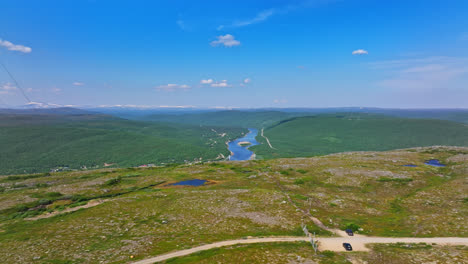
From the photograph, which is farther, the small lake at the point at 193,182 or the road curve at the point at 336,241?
the small lake at the point at 193,182

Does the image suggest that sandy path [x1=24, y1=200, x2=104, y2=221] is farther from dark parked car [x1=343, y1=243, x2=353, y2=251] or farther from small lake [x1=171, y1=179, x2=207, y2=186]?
dark parked car [x1=343, y1=243, x2=353, y2=251]

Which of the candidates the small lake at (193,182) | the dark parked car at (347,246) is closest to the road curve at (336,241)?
the dark parked car at (347,246)

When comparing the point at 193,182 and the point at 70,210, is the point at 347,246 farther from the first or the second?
the point at 70,210

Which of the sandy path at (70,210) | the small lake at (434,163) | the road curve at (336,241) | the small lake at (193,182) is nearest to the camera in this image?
the road curve at (336,241)

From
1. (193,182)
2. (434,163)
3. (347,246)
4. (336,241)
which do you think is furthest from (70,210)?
(434,163)

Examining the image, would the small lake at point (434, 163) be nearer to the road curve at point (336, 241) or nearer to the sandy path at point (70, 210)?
the road curve at point (336, 241)

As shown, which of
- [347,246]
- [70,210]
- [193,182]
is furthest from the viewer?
[193,182]

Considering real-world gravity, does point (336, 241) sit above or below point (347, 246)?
below

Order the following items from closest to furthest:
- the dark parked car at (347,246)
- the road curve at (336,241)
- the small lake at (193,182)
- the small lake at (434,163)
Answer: the dark parked car at (347,246), the road curve at (336,241), the small lake at (193,182), the small lake at (434,163)

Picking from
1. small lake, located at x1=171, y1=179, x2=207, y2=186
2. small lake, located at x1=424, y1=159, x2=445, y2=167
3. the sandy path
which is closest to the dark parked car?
small lake, located at x1=171, y1=179, x2=207, y2=186

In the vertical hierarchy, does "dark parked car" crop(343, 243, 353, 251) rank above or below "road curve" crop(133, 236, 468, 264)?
above

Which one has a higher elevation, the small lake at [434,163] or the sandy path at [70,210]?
the small lake at [434,163]
